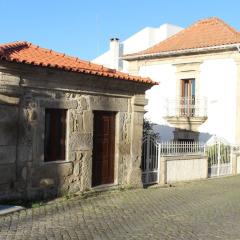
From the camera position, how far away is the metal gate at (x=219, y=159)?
16648 millimetres

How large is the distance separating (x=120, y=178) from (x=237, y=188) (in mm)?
3878

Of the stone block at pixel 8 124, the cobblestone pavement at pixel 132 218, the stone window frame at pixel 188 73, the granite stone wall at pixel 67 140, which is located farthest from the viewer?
the stone window frame at pixel 188 73

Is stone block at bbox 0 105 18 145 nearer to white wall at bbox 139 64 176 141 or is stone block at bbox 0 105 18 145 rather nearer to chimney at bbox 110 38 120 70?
white wall at bbox 139 64 176 141

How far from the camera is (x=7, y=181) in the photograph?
9.34 meters

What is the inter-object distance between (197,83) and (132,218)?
14229 mm

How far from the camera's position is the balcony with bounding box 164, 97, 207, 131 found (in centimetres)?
2180

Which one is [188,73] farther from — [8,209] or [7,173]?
[8,209]

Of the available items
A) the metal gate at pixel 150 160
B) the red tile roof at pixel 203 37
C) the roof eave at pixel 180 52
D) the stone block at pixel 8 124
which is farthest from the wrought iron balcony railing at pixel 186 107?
the stone block at pixel 8 124

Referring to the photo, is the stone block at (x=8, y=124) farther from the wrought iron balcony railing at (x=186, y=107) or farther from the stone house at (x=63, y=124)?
the wrought iron balcony railing at (x=186, y=107)

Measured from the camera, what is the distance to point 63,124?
10.6 meters

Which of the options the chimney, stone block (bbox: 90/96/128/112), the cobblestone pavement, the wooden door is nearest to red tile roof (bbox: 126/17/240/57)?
the chimney

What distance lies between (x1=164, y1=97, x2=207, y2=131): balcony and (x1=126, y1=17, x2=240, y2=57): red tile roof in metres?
2.49

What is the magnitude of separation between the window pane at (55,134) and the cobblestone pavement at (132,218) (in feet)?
3.52

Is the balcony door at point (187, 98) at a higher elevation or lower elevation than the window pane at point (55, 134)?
higher
